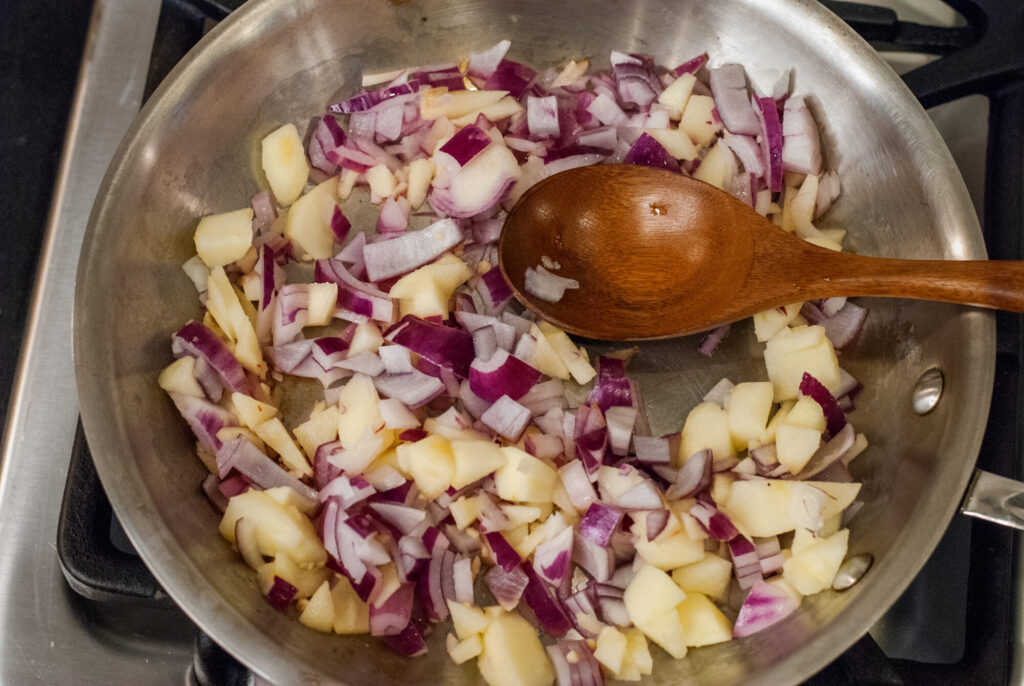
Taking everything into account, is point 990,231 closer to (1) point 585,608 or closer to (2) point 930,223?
(2) point 930,223

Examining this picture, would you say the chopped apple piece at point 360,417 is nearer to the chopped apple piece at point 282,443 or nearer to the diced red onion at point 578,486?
the chopped apple piece at point 282,443

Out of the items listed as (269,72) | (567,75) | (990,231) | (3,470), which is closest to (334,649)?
(3,470)

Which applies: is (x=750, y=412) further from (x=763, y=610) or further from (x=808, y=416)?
(x=763, y=610)

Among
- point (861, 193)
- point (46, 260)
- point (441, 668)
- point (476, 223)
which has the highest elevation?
point (861, 193)

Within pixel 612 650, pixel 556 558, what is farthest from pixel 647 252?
pixel 612 650

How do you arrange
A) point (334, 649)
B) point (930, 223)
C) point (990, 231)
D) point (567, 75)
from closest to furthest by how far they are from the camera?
point (334, 649) < point (930, 223) < point (990, 231) < point (567, 75)

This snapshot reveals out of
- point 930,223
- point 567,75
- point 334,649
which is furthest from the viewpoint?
point 567,75

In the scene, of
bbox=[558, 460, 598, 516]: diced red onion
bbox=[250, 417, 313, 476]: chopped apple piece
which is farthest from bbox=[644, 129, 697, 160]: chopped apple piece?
bbox=[250, 417, 313, 476]: chopped apple piece
